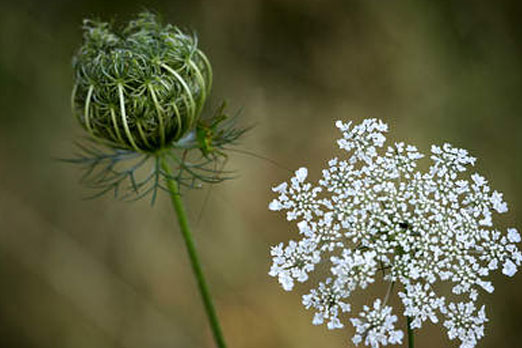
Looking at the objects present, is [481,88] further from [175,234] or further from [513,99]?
[175,234]

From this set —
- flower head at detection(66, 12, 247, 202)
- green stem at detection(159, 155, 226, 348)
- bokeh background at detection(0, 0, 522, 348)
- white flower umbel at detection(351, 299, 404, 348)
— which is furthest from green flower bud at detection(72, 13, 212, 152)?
bokeh background at detection(0, 0, 522, 348)

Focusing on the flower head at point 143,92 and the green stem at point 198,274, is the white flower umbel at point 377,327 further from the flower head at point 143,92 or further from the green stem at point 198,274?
the flower head at point 143,92

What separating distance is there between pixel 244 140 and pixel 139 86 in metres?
2.01

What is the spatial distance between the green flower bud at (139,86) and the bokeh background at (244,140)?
5.68ft

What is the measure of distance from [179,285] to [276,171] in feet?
3.07

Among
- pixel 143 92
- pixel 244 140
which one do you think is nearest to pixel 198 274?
pixel 143 92

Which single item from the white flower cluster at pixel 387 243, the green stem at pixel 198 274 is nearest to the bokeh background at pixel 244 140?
the green stem at pixel 198 274

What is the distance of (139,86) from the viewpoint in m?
1.89

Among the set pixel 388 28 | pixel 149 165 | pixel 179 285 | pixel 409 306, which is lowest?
pixel 409 306

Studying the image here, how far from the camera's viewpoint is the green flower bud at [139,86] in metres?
1.88

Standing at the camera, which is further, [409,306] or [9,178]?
[9,178]

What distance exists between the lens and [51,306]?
Result: 3723mm

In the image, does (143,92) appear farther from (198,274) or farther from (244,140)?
(244,140)

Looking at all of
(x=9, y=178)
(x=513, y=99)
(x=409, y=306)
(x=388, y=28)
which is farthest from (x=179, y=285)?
(x=409, y=306)
